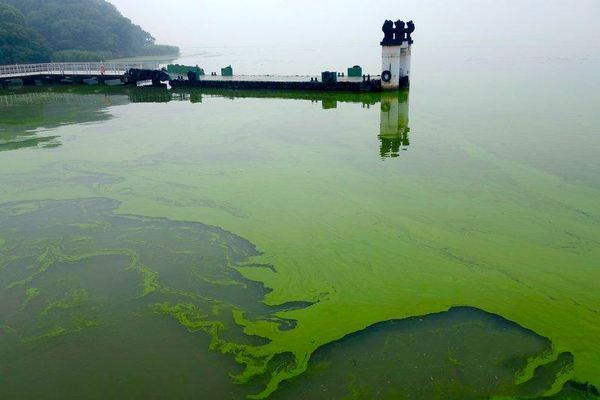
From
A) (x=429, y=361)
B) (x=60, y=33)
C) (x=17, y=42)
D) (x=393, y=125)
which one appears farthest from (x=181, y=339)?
(x=60, y=33)

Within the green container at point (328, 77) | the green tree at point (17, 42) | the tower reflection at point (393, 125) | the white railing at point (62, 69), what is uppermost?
the green tree at point (17, 42)

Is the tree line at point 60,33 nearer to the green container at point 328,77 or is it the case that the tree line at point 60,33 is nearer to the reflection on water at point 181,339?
the green container at point 328,77

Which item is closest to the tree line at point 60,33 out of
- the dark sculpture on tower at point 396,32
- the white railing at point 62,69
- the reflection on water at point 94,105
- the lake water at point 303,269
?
the white railing at point 62,69

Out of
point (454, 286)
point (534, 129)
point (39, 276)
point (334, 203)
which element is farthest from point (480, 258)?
point (534, 129)

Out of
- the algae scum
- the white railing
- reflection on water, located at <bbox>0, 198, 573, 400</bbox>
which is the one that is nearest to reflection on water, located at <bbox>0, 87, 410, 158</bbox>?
the white railing

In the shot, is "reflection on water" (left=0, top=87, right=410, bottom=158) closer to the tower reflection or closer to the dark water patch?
the tower reflection

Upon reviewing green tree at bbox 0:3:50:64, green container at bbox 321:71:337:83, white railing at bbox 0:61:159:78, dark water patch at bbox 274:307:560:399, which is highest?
green tree at bbox 0:3:50:64

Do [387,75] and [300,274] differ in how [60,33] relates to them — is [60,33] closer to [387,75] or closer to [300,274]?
[387,75]
